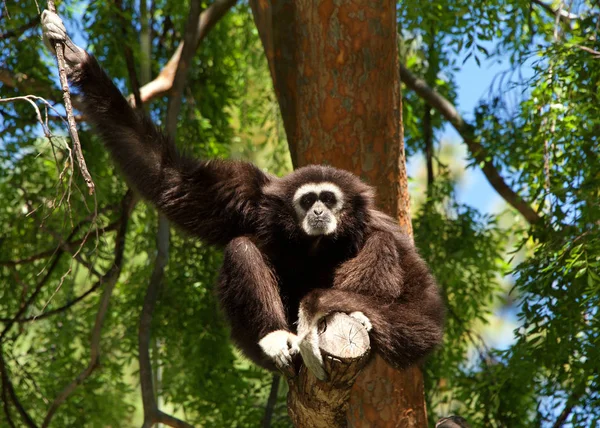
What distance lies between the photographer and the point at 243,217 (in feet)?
14.6

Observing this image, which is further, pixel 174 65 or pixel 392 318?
pixel 174 65

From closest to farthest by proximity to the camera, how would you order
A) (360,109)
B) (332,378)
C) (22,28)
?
(332,378)
(360,109)
(22,28)

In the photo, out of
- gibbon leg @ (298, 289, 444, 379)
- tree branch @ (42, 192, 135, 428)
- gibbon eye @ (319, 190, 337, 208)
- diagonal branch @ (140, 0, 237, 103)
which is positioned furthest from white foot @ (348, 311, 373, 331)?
diagonal branch @ (140, 0, 237, 103)

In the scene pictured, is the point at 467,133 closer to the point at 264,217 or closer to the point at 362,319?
the point at 264,217

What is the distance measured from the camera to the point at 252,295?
3877 millimetres

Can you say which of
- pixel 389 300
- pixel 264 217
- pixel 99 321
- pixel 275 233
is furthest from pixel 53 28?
pixel 99 321

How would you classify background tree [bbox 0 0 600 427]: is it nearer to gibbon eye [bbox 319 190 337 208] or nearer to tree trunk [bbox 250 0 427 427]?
tree trunk [bbox 250 0 427 427]

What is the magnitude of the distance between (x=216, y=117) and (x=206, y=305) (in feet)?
5.87

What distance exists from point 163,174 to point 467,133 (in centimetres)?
327

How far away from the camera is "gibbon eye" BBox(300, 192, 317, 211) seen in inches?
170

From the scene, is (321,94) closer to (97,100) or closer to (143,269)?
(97,100)

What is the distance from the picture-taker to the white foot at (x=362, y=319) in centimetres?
365

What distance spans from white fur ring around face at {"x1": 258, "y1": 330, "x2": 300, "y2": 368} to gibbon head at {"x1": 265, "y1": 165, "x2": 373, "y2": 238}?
0.67 meters

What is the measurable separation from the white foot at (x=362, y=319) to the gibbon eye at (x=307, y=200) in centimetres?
81
